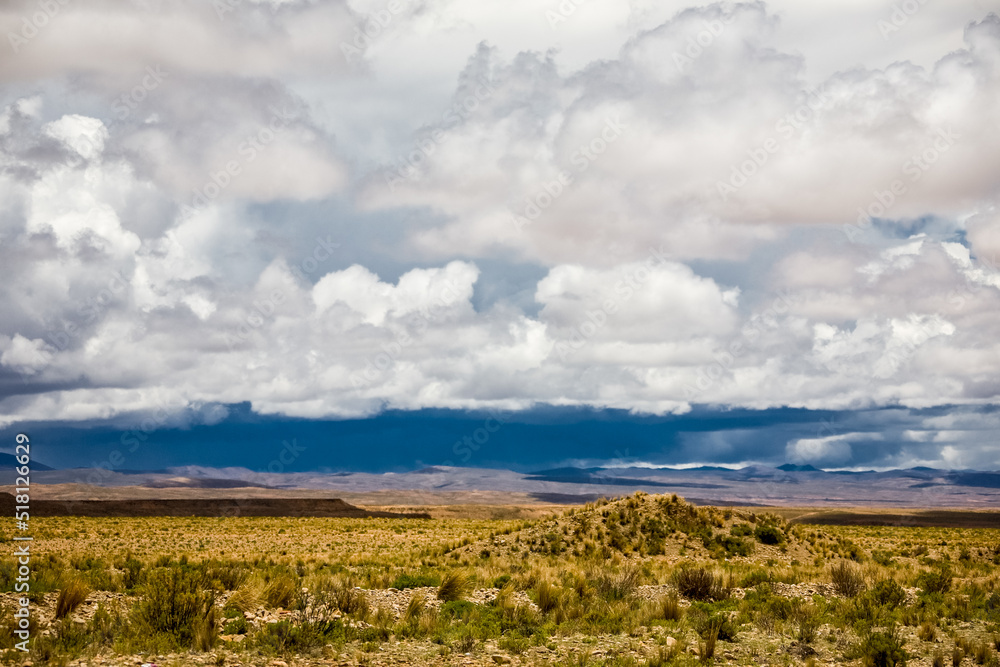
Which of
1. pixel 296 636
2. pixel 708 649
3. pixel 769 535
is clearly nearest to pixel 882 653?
pixel 708 649

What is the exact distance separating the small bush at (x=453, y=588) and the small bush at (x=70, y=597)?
8.15 metres

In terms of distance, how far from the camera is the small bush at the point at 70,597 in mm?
16438

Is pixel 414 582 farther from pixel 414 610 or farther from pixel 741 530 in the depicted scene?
pixel 741 530

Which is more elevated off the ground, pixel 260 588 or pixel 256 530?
pixel 260 588

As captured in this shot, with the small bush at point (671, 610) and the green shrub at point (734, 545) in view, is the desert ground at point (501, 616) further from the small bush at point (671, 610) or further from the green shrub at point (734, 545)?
the green shrub at point (734, 545)

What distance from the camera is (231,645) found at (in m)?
14.6

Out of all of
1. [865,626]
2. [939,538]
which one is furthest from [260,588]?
[939,538]

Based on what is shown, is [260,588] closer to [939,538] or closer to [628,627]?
[628,627]

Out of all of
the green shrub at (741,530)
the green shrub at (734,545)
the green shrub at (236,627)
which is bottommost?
the green shrub at (734,545)

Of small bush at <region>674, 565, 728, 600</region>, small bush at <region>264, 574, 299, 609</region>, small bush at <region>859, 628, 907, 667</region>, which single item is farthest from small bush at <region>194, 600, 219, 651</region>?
small bush at <region>674, 565, 728, 600</region>

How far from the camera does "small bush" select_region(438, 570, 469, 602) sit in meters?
21.2

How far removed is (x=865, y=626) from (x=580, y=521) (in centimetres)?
2296

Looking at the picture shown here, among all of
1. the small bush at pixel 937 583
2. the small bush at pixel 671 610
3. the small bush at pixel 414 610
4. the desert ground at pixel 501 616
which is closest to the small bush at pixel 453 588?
the desert ground at pixel 501 616

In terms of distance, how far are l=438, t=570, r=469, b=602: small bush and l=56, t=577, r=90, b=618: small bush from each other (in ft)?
26.7
